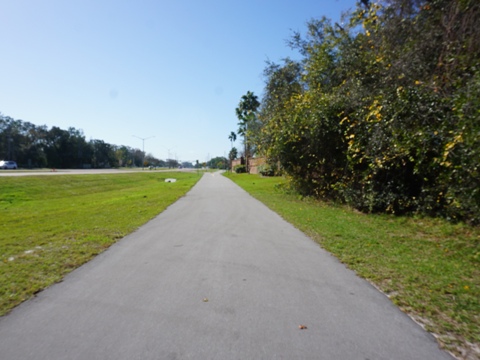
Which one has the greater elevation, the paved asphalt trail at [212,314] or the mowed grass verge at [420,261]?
the mowed grass verge at [420,261]

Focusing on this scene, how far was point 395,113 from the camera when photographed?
32.1 feet

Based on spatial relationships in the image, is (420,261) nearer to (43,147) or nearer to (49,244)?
(49,244)

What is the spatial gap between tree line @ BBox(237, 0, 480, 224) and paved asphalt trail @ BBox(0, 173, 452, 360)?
168 inches

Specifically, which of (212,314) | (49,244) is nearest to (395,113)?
(212,314)

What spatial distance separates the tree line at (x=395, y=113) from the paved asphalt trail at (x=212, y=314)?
4.27m

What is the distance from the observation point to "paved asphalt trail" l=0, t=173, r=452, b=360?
10.6 ft

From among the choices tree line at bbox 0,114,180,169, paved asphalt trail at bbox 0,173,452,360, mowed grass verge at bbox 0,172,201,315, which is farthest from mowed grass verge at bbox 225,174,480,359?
tree line at bbox 0,114,180,169

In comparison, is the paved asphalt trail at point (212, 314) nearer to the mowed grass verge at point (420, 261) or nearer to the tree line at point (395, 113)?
the mowed grass verge at point (420, 261)

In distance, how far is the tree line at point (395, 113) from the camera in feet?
26.1

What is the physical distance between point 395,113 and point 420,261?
191 inches

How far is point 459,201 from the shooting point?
8383 mm

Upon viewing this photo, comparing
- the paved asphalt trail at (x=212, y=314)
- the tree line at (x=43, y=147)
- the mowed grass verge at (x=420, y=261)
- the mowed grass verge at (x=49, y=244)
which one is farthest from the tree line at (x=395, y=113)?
the tree line at (x=43, y=147)

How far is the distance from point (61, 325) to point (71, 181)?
3348cm

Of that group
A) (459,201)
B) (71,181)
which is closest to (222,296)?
(459,201)
